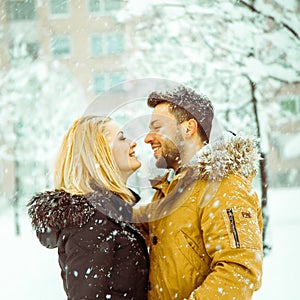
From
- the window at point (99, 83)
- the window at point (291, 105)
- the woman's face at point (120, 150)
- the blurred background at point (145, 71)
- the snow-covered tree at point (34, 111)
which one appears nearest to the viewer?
the woman's face at point (120, 150)

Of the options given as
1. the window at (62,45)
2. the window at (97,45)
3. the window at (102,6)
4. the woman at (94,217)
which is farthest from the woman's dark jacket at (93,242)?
the window at (102,6)

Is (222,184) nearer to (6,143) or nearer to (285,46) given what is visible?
(285,46)

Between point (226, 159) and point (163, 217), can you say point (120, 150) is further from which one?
point (226, 159)

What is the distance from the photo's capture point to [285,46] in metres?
4.88

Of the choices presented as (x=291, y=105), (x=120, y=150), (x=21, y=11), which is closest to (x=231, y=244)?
(x=120, y=150)

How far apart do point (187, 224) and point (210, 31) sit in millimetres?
4361

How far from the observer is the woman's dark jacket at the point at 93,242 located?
147 centimetres

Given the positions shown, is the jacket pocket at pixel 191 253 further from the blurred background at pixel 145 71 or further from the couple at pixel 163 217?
the blurred background at pixel 145 71

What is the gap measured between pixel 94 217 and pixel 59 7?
39.0 feet

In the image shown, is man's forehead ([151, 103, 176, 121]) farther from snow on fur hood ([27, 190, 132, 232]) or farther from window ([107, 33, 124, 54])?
window ([107, 33, 124, 54])

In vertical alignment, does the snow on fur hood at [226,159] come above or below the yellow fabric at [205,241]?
above

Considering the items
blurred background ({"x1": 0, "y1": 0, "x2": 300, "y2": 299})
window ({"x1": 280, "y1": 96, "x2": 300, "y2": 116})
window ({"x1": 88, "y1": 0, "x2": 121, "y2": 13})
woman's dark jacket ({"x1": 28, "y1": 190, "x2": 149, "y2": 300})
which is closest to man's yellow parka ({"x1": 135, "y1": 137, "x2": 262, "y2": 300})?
woman's dark jacket ({"x1": 28, "y1": 190, "x2": 149, "y2": 300})

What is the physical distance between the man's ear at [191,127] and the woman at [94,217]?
22 cm

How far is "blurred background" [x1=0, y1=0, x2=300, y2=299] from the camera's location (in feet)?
16.1
